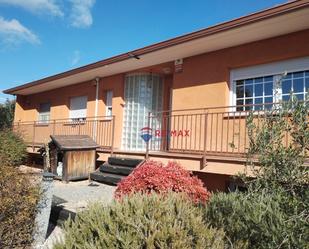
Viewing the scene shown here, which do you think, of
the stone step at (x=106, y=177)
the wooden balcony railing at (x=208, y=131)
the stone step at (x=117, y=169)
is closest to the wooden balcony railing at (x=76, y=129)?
the stone step at (x=117, y=169)

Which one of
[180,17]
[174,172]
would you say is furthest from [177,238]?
[180,17]

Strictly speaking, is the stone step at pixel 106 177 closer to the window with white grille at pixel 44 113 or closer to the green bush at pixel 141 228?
the green bush at pixel 141 228

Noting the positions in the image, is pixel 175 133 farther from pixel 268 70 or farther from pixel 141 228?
pixel 141 228

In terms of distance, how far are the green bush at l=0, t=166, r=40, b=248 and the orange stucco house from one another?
9.66 feet

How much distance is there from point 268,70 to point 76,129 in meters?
8.98

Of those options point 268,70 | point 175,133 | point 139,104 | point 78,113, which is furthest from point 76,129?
point 268,70

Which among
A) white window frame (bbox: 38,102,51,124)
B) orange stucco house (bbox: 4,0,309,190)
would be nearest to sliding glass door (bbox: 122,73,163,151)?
orange stucco house (bbox: 4,0,309,190)

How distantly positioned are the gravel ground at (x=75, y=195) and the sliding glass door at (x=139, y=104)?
245cm

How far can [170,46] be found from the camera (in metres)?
9.49

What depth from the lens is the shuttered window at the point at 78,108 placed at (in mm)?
15375

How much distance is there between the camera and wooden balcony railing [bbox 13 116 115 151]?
12.8 meters

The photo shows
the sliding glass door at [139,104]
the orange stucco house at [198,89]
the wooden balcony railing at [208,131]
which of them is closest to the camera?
the orange stucco house at [198,89]

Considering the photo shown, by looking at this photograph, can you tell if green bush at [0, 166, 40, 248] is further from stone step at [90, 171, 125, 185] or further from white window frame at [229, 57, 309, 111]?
white window frame at [229, 57, 309, 111]

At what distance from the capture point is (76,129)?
1491 centimetres
